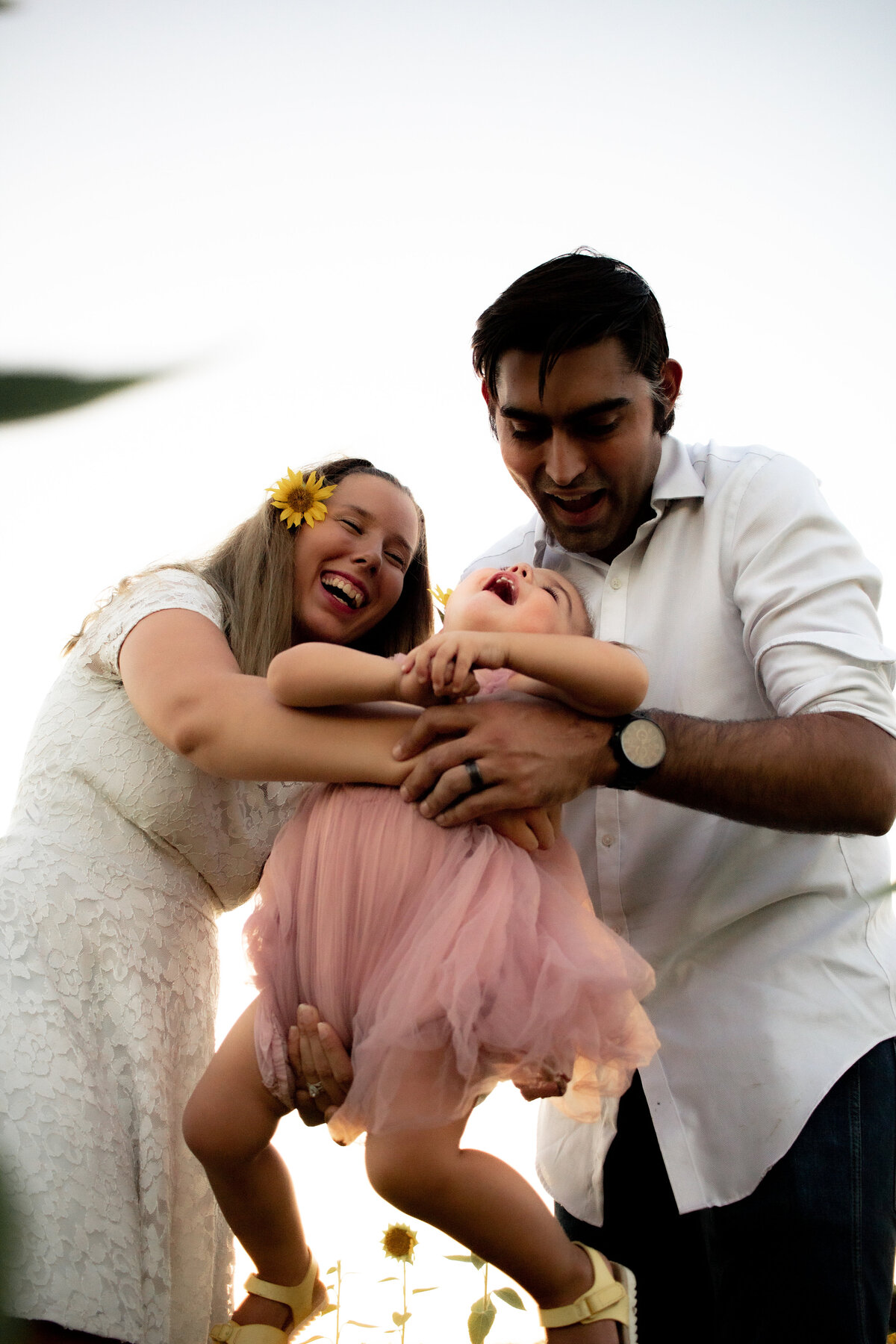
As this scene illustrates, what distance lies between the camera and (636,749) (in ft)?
5.27

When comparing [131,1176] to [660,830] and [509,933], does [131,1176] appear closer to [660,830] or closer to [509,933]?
[509,933]

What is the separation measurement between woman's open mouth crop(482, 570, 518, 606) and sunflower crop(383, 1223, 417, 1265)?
1.55 m

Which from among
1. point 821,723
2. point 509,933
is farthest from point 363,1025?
point 821,723

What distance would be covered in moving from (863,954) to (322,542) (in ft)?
4.21

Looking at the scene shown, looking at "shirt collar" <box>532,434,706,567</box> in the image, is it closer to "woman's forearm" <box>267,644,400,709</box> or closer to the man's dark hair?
the man's dark hair

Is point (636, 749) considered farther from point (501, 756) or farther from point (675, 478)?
point (675, 478)

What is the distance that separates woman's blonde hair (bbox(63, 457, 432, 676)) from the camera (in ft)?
6.52

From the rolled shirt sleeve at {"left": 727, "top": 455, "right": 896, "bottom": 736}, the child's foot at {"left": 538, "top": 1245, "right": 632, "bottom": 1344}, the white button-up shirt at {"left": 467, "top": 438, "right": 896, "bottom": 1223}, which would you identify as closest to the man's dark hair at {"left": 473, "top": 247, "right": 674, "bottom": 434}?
the white button-up shirt at {"left": 467, "top": 438, "right": 896, "bottom": 1223}

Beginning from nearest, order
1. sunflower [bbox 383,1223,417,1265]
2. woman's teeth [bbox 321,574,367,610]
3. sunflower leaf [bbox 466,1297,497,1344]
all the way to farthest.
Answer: woman's teeth [bbox 321,574,367,610]
sunflower leaf [bbox 466,1297,497,1344]
sunflower [bbox 383,1223,417,1265]

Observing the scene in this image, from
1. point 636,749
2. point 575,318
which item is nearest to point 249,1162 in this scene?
point 636,749

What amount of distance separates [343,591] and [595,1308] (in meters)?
1.33

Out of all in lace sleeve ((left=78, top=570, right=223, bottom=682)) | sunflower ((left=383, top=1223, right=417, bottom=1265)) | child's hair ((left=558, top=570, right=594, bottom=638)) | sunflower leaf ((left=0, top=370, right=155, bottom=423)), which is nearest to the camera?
sunflower leaf ((left=0, top=370, right=155, bottom=423))

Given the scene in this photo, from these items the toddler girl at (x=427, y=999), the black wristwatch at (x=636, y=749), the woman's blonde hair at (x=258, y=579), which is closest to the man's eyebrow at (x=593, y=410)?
the woman's blonde hair at (x=258, y=579)

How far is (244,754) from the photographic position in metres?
1.54
